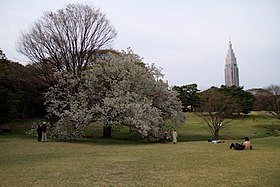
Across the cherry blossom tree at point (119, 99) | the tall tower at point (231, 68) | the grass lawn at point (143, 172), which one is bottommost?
the grass lawn at point (143, 172)

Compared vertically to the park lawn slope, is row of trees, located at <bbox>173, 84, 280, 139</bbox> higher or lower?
higher

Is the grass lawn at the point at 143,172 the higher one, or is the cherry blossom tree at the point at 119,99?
the cherry blossom tree at the point at 119,99

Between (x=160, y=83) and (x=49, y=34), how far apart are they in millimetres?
11421

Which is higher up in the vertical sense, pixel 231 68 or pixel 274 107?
pixel 231 68

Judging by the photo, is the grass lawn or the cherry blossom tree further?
the cherry blossom tree

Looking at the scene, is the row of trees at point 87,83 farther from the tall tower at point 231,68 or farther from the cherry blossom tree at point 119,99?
the tall tower at point 231,68

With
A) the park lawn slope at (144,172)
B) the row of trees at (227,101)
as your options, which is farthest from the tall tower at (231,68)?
the park lawn slope at (144,172)

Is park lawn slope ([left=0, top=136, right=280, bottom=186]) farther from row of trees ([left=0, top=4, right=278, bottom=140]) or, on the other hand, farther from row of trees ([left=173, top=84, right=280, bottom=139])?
row of trees ([left=173, top=84, right=280, bottom=139])

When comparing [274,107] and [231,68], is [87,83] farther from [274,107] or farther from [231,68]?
[231,68]

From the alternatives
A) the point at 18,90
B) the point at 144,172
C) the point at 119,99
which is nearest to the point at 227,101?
the point at 119,99

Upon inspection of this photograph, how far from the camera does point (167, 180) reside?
26.3 feet

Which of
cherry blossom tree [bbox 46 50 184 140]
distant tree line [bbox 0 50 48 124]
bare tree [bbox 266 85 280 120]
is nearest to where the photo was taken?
cherry blossom tree [bbox 46 50 184 140]

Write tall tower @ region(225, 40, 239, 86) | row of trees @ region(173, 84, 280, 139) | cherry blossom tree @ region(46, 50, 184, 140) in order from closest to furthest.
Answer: cherry blossom tree @ region(46, 50, 184, 140)
row of trees @ region(173, 84, 280, 139)
tall tower @ region(225, 40, 239, 86)

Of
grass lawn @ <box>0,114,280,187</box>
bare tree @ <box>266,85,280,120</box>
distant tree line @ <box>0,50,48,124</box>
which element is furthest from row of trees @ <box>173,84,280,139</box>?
grass lawn @ <box>0,114,280,187</box>
